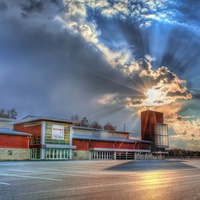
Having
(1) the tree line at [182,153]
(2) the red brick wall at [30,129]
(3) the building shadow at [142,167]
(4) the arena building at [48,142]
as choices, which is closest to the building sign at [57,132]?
(4) the arena building at [48,142]

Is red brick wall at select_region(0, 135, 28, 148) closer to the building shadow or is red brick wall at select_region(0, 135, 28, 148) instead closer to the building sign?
the building sign

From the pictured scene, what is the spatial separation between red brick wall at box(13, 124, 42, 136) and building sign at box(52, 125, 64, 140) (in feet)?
8.41

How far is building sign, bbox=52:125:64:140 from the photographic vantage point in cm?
4941

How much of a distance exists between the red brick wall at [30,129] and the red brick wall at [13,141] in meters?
2.05

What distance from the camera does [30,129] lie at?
50.2m

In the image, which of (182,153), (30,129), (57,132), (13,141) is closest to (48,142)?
(57,132)

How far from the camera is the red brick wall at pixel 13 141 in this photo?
43938 millimetres

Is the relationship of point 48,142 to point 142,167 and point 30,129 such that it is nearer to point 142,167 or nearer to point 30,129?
point 30,129

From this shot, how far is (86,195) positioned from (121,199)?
118 cm

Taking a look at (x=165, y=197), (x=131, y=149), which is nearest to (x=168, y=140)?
(x=131, y=149)

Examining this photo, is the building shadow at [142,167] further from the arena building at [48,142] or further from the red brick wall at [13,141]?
the red brick wall at [13,141]

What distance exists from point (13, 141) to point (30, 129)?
5221 millimetres

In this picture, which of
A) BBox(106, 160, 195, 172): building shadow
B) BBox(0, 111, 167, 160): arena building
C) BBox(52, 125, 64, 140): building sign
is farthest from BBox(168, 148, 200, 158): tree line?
BBox(106, 160, 195, 172): building shadow

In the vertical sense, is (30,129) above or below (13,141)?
above
